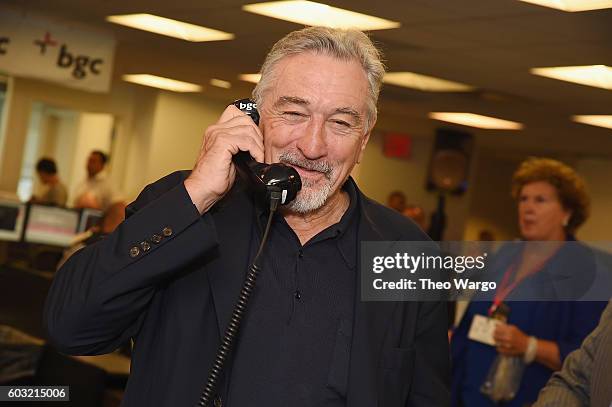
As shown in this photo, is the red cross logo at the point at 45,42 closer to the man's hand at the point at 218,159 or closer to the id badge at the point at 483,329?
the id badge at the point at 483,329

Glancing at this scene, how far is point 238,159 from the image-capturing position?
172cm

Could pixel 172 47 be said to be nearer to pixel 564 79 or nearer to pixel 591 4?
pixel 564 79

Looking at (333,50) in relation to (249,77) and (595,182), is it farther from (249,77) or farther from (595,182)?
(595,182)

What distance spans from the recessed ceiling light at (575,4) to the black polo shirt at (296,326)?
11.2 ft

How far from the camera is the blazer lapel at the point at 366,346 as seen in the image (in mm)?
1748

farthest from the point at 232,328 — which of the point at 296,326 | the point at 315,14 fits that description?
the point at 315,14

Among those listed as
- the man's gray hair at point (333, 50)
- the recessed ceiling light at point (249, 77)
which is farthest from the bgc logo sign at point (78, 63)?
the man's gray hair at point (333, 50)

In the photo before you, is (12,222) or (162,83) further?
(162,83)

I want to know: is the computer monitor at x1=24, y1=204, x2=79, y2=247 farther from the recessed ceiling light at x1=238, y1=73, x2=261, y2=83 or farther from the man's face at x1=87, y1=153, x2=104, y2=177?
the recessed ceiling light at x1=238, y1=73, x2=261, y2=83

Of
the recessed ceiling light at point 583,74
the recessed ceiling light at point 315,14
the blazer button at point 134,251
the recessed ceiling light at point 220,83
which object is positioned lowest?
the blazer button at point 134,251

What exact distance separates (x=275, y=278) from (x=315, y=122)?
0.31m

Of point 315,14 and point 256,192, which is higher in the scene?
point 315,14

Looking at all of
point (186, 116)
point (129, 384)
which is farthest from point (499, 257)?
point (186, 116)

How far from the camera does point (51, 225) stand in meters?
9.56
